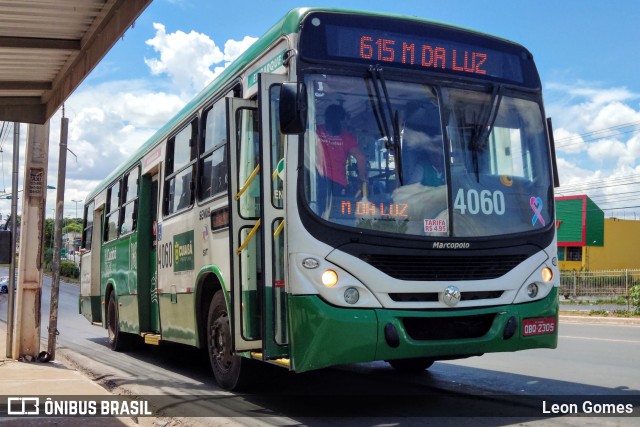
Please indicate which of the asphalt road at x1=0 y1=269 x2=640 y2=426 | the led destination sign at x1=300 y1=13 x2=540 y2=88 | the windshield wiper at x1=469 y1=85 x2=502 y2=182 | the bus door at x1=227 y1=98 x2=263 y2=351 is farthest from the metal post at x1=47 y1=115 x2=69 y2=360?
the windshield wiper at x1=469 y1=85 x2=502 y2=182

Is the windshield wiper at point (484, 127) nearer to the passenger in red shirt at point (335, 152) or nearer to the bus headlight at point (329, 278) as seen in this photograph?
the passenger in red shirt at point (335, 152)

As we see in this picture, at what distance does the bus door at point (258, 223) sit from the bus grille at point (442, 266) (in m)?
0.86

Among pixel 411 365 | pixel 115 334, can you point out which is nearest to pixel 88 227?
pixel 115 334

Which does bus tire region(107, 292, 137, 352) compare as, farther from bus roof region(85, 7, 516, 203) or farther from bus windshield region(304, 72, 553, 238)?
bus windshield region(304, 72, 553, 238)

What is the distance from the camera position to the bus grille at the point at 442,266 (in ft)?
20.5

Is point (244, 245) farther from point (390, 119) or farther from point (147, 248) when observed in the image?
point (147, 248)

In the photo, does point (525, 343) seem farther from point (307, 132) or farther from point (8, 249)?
point (8, 249)

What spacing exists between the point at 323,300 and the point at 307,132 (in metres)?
1.44

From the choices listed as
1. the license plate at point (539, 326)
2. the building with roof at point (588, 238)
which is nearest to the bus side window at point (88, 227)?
the license plate at point (539, 326)

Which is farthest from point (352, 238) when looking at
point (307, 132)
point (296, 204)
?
Result: point (307, 132)

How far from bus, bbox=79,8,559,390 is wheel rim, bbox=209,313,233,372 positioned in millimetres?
349

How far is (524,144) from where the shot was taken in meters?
7.19

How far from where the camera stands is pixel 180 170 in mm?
9812

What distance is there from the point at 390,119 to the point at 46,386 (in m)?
5.36
